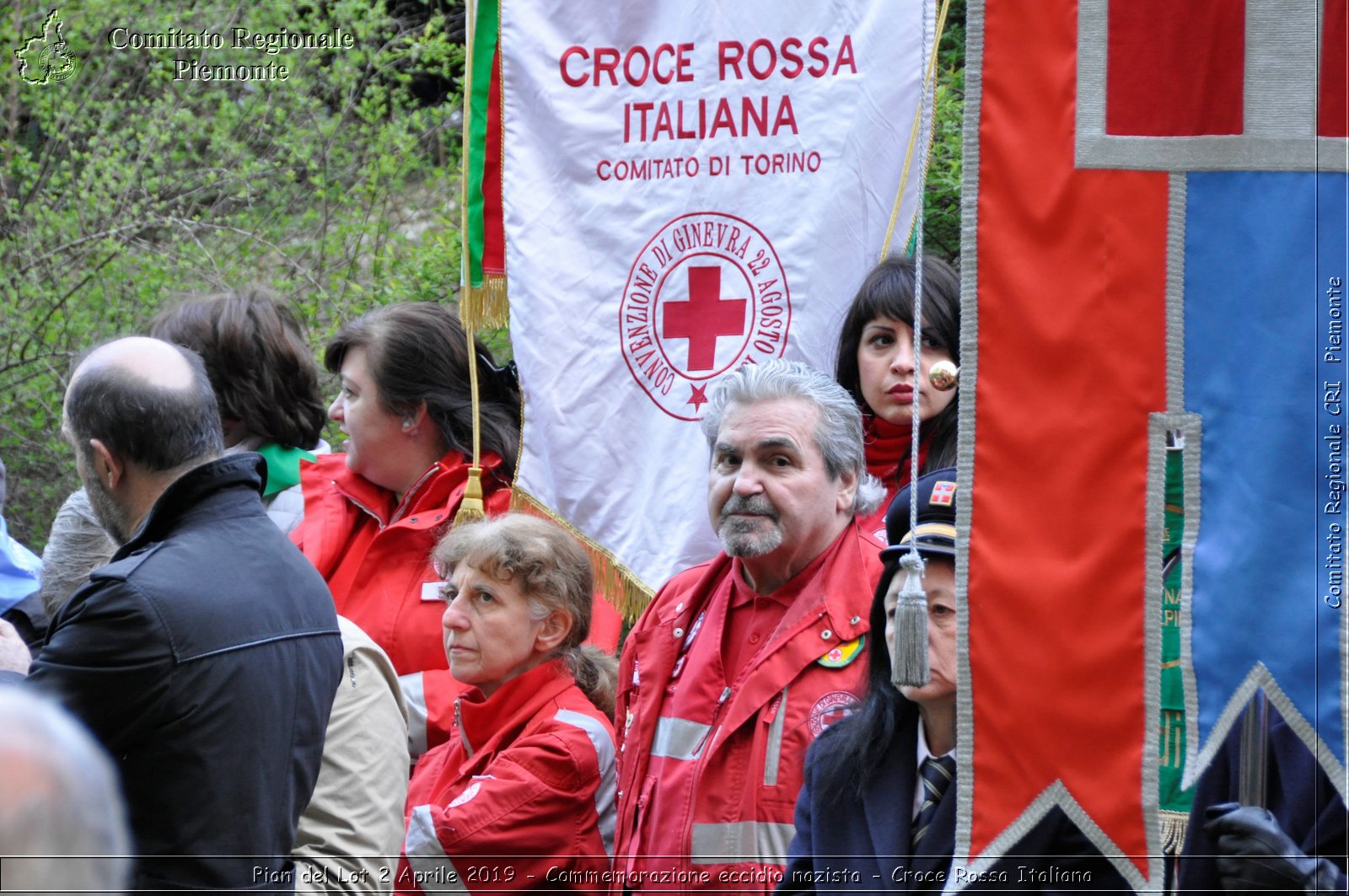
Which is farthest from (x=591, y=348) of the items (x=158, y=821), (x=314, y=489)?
(x=158, y=821)

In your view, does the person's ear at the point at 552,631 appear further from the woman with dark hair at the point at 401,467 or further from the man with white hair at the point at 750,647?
the woman with dark hair at the point at 401,467

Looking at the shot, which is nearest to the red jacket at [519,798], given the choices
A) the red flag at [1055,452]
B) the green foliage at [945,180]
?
the red flag at [1055,452]

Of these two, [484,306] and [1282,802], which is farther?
[484,306]

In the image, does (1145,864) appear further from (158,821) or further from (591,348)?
(591,348)

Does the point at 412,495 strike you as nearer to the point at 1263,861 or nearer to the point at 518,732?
the point at 518,732

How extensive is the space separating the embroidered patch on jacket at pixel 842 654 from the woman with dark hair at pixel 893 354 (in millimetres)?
505

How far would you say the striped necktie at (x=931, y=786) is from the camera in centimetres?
272

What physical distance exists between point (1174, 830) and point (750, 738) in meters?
0.86

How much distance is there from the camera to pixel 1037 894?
2533mm

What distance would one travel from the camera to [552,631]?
150 inches

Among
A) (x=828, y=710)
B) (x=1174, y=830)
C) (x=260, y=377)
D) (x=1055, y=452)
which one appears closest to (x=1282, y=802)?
(x=1174, y=830)

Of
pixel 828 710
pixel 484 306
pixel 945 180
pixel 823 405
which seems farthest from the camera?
pixel 945 180

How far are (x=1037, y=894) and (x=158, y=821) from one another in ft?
4.99

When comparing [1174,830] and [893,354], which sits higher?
[893,354]
